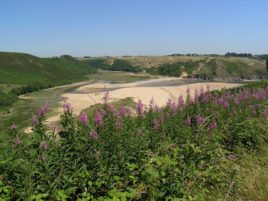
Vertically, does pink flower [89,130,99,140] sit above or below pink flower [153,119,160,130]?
above

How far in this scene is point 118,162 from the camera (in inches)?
212

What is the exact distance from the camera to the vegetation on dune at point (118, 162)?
15.7ft

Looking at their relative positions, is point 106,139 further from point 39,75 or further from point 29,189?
point 39,75

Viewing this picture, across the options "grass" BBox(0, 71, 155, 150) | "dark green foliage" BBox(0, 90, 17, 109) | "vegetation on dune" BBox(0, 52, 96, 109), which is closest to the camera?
"grass" BBox(0, 71, 155, 150)

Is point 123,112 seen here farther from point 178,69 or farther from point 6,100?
point 178,69

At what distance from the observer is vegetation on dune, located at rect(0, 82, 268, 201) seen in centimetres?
480

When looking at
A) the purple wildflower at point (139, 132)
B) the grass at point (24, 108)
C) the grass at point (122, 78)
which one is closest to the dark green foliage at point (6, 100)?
the grass at point (24, 108)

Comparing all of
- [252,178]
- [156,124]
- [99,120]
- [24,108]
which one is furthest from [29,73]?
[252,178]

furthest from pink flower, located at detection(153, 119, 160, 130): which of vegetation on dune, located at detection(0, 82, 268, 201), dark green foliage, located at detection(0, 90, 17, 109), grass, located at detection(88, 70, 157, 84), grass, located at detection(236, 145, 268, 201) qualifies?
grass, located at detection(88, 70, 157, 84)

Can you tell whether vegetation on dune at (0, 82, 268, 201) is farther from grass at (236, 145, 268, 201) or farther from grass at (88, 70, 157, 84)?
grass at (88, 70, 157, 84)

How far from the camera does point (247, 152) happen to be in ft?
25.2

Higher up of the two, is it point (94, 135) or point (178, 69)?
point (94, 135)

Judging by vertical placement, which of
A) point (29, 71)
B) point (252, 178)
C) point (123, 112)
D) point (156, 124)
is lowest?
point (29, 71)

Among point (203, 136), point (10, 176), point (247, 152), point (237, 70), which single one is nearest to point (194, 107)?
point (247, 152)
